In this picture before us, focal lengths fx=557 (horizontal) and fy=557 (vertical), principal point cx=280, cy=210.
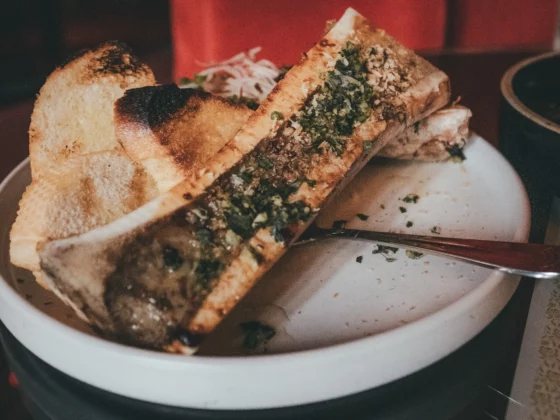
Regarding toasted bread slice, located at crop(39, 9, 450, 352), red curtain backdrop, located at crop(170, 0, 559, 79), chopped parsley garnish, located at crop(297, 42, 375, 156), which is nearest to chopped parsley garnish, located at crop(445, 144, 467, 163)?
toasted bread slice, located at crop(39, 9, 450, 352)

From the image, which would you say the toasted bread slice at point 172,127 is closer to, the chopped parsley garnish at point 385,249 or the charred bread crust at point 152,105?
the charred bread crust at point 152,105

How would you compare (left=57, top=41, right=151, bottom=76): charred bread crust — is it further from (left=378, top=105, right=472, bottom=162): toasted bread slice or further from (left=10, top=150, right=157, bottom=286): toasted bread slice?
(left=378, top=105, right=472, bottom=162): toasted bread slice

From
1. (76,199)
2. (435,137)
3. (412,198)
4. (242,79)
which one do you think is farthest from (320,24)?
(76,199)

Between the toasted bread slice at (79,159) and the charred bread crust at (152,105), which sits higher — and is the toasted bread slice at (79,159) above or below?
below

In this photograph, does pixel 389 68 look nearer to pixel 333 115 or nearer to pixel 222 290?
pixel 333 115

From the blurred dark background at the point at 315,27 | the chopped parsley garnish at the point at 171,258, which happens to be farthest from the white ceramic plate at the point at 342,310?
the blurred dark background at the point at 315,27
